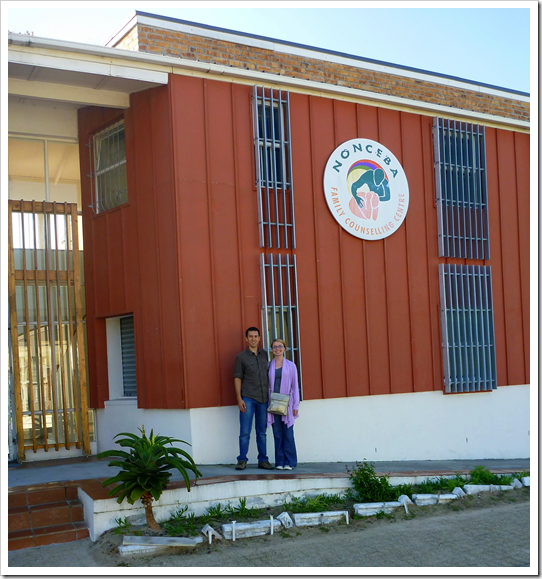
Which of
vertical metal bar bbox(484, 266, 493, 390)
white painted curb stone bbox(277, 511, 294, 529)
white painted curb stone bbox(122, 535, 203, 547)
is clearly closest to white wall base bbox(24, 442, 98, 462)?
white painted curb stone bbox(122, 535, 203, 547)

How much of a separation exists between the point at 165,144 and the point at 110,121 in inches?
59.5

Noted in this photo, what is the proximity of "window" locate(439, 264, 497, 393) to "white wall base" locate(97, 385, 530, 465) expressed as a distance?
0.30 meters

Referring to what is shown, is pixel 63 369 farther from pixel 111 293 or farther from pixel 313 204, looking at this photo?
pixel 313 204

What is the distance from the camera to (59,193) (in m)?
10.7

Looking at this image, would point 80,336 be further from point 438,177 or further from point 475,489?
point 438,177

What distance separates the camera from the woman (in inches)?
342

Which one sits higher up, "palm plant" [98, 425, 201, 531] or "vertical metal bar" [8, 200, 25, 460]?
"vertical metal bar" [8, 200, 25, 460]

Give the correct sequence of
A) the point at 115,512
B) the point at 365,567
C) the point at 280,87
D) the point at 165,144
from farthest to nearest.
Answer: the point at 280,87, the point at 165,144, the point at 115,512, the point at 365,567

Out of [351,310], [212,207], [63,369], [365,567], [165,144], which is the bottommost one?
[365,567]

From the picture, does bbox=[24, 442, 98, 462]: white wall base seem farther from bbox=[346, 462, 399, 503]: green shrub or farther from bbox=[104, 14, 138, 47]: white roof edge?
bbox=[104, 14, 138, 47]: white roof edge

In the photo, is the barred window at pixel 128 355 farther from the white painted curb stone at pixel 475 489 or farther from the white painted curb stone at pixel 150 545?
the white painted curb stone at pixel 475 489

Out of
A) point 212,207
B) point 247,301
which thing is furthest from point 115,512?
point 212,207

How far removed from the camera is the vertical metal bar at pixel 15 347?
962 cm

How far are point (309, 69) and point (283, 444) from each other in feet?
18.0
